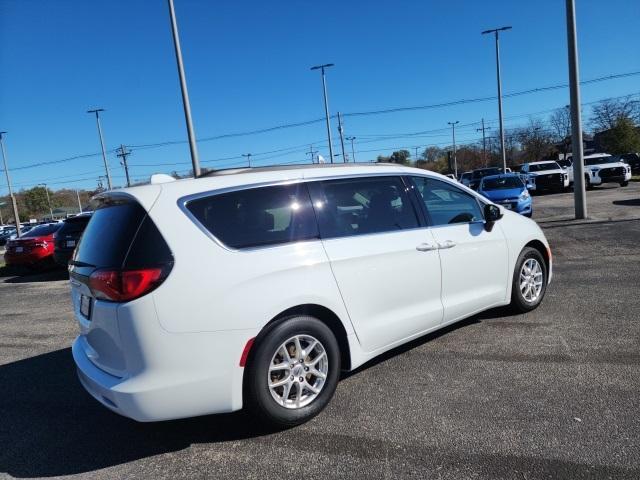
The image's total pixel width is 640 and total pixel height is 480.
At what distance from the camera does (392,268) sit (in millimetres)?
3814

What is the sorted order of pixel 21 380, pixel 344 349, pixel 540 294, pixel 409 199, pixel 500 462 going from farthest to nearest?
pixel 540 294, pixel 21 380, pixel 409 199, pixel 344 349, pixel 500 462

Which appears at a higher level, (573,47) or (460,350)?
(573,47)

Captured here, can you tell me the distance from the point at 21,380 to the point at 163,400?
265 cm

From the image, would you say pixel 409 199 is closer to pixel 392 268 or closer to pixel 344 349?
pixel 392 268

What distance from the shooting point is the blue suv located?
14688 mm

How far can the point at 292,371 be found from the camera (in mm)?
3281

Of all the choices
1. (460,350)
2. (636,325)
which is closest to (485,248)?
(460,350)

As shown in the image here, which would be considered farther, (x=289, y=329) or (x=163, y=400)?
(x=289, y=329)

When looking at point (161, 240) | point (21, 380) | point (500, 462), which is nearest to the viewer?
→ point (500, 462)

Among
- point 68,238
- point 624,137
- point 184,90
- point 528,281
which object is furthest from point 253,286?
point 624,137

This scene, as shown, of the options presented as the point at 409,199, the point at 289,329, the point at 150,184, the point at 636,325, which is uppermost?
the point at 150,184

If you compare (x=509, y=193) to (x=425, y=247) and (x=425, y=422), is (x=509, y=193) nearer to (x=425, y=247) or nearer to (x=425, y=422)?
(x=425, y=247)

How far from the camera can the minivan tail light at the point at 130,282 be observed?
2840mm

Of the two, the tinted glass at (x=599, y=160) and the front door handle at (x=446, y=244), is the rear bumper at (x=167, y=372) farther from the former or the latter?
the tinted glass at (x=599, y=160)
